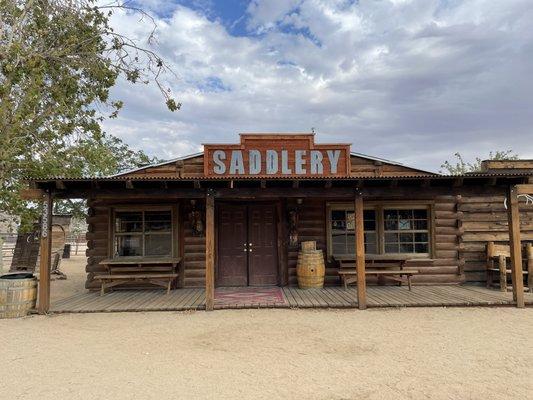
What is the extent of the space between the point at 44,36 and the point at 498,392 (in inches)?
561

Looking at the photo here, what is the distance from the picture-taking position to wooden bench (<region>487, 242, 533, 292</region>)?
916 cm

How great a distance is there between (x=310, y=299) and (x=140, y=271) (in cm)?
409

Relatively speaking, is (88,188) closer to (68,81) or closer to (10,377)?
(10,377)

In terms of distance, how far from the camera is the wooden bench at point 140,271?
903 cm

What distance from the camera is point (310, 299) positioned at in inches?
324

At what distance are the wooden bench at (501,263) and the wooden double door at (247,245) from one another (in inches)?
205

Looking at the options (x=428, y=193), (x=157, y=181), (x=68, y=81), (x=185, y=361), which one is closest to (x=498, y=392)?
(x=185, y=361)

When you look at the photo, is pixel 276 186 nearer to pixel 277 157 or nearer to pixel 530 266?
pixel 277 157

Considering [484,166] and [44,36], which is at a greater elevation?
[44,36]

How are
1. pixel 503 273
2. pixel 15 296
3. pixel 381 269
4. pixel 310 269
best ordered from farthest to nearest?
1. pixel 381 269
2. pixel 310 269
3. pixel 503 273
4. pixel 15 296

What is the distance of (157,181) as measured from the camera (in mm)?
7312

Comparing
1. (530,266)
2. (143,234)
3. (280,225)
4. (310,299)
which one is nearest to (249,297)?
(310,299)

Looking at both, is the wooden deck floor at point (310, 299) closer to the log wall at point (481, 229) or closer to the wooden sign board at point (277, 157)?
the log wall at point (481, 229)

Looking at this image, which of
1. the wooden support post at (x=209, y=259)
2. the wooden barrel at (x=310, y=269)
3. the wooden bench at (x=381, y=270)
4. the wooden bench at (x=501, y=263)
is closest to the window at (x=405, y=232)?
the wooden bench at (x=381, y=270)
